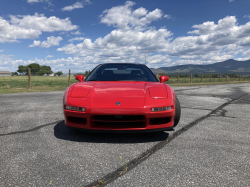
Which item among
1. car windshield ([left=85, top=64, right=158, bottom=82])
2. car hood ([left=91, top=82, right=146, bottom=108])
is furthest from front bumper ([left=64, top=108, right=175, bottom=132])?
car windshield ([left=85, top=64, right=158, bottom=82])

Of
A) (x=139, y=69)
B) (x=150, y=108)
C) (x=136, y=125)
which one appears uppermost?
(x=139, y=69)

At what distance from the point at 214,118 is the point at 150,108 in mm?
2516

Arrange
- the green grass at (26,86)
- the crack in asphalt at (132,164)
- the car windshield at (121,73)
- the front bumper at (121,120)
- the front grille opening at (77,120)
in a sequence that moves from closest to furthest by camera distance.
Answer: the crack in asphalt at (132,164) < the front bumper at (121,120) < the front grille opening at (77,120) < the car windshield at (121,73) < the green grass at (26,86)

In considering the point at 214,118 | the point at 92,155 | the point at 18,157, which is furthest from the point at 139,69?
the point at 18,157

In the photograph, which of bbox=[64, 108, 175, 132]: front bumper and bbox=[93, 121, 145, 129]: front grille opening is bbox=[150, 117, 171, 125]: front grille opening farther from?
bbox=[93, 121, 145, 129]: front grille opening

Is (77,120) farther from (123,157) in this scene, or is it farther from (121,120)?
(123,157)

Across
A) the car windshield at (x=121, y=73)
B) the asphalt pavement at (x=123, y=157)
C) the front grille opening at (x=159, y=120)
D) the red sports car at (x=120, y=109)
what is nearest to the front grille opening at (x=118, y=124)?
the red sports car at (x=120, y=109)

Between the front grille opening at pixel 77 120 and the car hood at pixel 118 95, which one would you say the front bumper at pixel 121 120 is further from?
the car hood at pixel 118 95

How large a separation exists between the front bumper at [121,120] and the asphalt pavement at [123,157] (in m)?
0.22

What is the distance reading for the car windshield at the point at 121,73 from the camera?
153 inches

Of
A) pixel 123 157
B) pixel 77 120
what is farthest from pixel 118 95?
pixel 123 157

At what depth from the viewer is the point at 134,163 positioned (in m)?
2.14

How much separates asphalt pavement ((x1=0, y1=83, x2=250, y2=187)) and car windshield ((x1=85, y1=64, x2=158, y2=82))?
112 centimetres

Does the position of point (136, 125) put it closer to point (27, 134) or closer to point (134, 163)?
point (134, 163)
